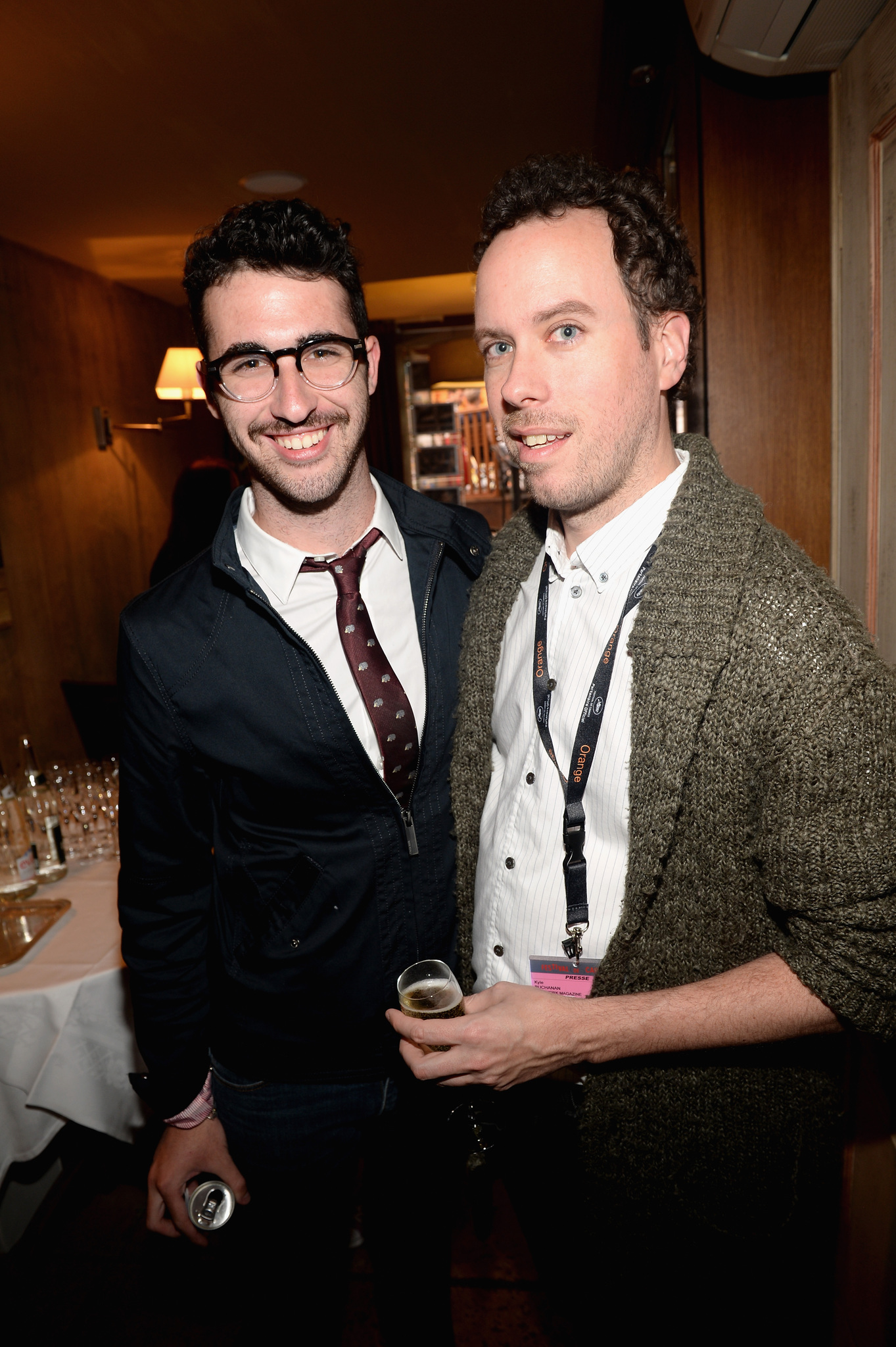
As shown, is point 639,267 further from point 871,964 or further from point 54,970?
point 54,970

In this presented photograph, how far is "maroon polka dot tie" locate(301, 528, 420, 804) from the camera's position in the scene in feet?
4.71

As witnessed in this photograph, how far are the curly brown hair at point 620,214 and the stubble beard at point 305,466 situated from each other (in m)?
0.43

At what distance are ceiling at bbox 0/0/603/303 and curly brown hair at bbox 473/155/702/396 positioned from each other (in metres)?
2.10

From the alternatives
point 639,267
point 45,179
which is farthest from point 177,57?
point 639,267

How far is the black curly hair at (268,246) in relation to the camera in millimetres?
1429

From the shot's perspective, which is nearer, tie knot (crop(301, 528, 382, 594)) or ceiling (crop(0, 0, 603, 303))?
tie knot (crop(301, 528, 382, 594))

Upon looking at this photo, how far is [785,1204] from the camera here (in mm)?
1203

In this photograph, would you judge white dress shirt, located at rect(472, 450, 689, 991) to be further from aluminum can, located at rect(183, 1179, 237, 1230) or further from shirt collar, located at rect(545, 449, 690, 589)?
aluminum can, located at rect(183, 1179, 237, 1230)

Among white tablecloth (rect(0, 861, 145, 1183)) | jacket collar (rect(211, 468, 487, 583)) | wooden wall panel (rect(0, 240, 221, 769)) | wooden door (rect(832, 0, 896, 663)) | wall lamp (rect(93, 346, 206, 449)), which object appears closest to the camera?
wooden door (rect(832, 0, 896, 663))

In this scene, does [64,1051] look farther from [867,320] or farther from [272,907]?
[867,320]

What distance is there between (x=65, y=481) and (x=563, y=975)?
17.6 ft

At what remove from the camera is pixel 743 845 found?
1108 millimetres

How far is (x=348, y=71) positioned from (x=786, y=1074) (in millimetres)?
3721

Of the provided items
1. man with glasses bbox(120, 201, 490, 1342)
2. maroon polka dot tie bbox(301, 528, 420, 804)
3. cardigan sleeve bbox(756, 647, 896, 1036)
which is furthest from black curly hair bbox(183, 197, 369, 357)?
cardigan sleeve bbox(756, 647, 896, 1036)
